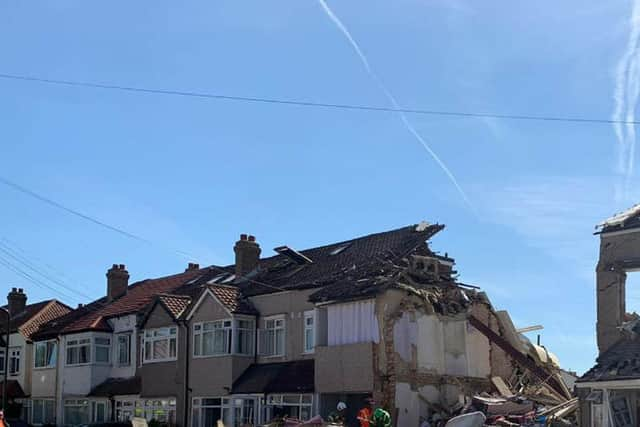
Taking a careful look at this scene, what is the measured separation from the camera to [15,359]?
52500 mm

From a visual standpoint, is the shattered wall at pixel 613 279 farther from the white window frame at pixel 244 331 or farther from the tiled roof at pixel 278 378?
the white window frame at pixel 244 331

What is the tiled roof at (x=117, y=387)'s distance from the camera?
4182cm

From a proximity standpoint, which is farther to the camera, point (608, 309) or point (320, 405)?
point (320, 405)

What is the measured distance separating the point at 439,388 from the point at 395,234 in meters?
6.73

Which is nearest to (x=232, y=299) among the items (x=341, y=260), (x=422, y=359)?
(x=341, y=260)

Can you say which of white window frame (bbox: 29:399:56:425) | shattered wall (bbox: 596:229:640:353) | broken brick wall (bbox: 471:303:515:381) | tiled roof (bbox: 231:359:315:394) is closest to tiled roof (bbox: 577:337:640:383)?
shattered wall (bbox: 596:229:640:353)

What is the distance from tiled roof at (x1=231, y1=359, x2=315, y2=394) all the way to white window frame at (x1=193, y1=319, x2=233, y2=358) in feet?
4.11

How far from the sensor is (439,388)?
32.4 metres

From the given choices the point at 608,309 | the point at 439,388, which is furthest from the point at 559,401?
the point at 608,309

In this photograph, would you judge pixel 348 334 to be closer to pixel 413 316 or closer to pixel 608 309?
pixel 413 316

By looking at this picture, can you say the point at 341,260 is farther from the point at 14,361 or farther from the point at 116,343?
the point at 14,361

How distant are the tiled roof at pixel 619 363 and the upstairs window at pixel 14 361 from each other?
3669 cm

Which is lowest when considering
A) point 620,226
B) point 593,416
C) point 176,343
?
point 593,416

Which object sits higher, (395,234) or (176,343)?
(395,234)
